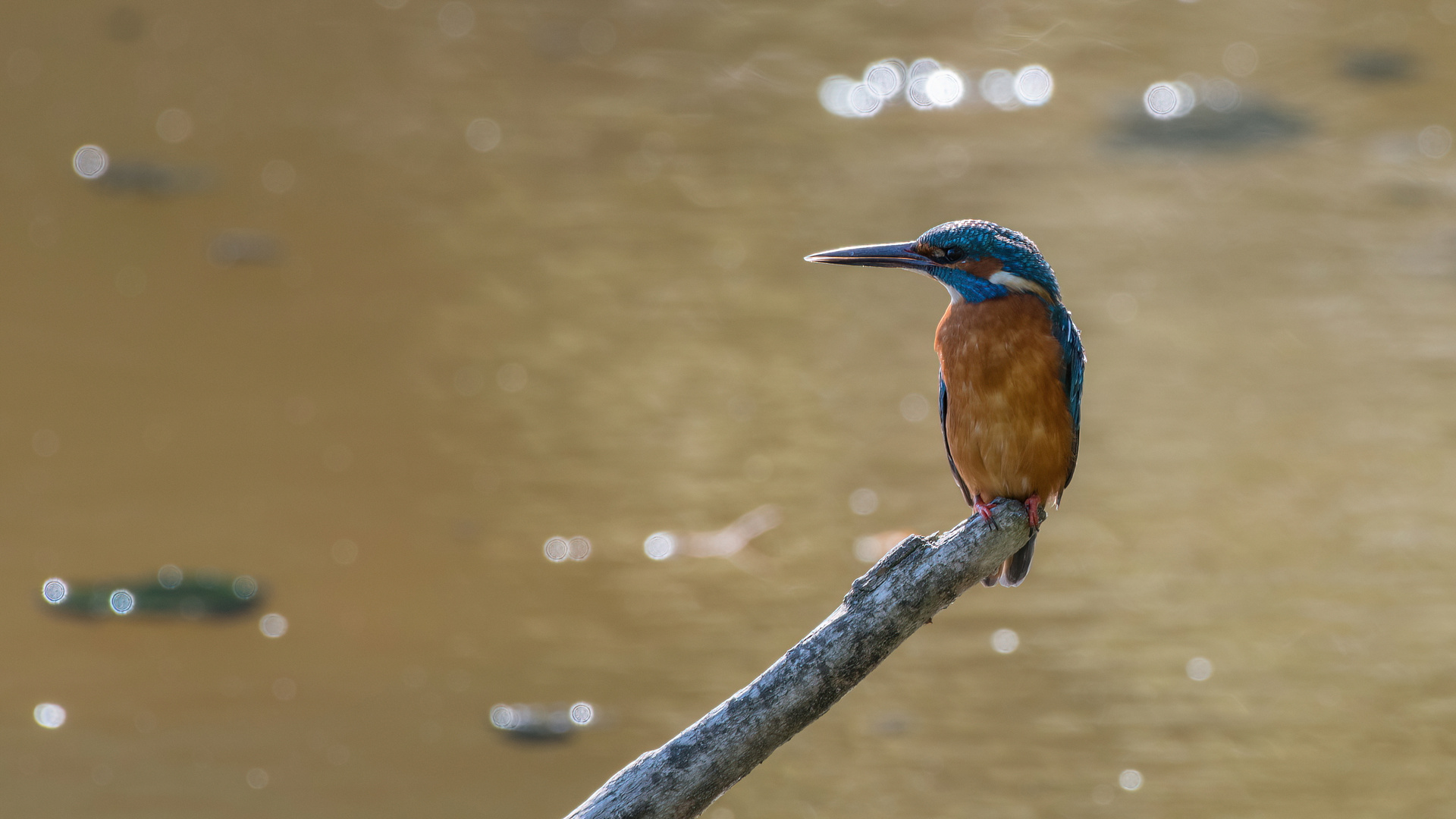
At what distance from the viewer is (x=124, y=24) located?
973cm

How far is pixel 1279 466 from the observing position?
635 cm

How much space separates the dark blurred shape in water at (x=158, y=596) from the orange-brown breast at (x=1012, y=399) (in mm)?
2987

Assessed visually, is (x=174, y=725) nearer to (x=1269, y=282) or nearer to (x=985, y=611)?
(x=985, y=611)

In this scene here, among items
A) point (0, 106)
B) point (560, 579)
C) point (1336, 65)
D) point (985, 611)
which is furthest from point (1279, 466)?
point (0, 106)

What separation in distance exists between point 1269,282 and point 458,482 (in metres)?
4.33

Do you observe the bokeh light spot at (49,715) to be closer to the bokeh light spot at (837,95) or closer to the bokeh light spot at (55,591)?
the bokeh light spot at (55,591)

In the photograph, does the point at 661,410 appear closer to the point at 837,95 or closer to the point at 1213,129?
the point at 837,95

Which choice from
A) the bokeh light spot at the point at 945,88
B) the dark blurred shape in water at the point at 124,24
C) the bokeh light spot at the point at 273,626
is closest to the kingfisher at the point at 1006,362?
the bokeh light spot at the point at 273,626

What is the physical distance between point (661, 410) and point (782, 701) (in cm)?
438

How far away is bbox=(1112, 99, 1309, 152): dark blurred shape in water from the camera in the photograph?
31.4 ft

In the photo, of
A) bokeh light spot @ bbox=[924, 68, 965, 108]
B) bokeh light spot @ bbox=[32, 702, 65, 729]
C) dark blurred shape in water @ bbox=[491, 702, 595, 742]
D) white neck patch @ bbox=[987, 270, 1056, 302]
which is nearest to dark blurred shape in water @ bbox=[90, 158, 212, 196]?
bokeh light spot @ bbox=[32, 702, 65, 729]

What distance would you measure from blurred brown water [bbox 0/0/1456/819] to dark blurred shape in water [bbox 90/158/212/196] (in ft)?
0.11

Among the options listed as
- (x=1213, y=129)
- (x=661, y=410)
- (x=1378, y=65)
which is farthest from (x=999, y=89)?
(x=661, y=410)

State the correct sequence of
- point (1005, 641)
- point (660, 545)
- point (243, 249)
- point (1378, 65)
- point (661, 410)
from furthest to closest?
point (1378, 65) → point (243, 249) → point (661, 410) → point (660, 545) → point (1005, 641)
